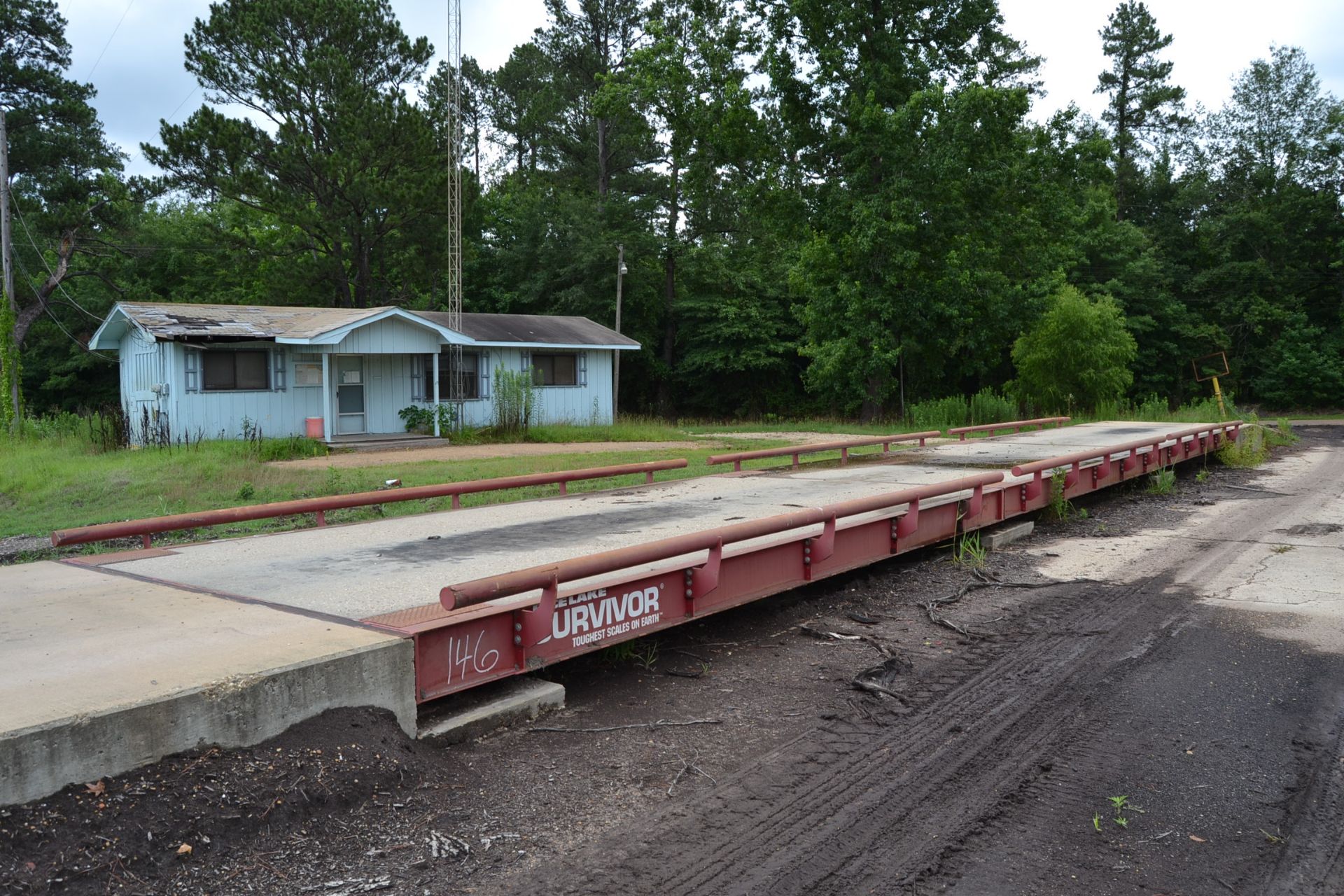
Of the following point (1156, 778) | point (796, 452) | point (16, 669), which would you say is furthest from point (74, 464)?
point (1156, 778)

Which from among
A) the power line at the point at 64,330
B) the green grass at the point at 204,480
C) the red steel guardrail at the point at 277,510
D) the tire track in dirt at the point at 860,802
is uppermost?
the power line at the point at 64,330

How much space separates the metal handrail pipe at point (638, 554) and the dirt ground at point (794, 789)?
718mm

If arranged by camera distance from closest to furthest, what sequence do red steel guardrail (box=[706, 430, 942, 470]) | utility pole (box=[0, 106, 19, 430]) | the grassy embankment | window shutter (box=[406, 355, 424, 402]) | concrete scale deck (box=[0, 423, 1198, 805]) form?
concrete scale deck (box=[0, 423, 1198, 805]) → the grassy embankment → red steel guardrail (box=[706, 430, 942, 470]) → utility pole (box=[0, 106, 19, 430]) → window shutter (box=[406, 355, 424, 402])

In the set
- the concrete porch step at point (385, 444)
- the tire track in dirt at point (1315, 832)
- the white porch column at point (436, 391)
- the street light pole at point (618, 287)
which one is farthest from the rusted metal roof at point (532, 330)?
the tire track in dirt at point (1315, 832)

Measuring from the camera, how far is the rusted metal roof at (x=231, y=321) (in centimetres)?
2277

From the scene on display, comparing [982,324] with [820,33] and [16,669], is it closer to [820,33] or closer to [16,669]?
[820,33]

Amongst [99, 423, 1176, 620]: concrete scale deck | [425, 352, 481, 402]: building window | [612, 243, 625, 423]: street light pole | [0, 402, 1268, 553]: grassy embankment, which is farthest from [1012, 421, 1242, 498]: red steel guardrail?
[612, 243, 625, 423]: street light pole

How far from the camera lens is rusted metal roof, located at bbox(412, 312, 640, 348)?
28.0 meters

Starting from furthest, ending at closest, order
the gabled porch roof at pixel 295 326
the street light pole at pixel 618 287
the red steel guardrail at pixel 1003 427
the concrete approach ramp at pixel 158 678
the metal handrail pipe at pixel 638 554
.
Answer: the street light pole at pixel 618 287 < the gabled porch roof at pixel 295 326 < the red steel guardrail at pixel 1003 427 < the metal handrail pipe at pixel 638 554 < the concrete approach ramp at pixel 158 678

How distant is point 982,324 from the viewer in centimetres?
2959

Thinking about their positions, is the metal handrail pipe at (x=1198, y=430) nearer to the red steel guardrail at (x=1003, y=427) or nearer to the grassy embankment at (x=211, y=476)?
the red steel guardrail at (x=1003, y=427)

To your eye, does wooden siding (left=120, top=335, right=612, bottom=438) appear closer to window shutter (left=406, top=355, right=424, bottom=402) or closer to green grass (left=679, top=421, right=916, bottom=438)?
window shutter (left=406, top=355, right=424, bottom=402)

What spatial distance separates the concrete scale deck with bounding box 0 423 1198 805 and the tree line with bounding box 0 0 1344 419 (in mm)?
20723

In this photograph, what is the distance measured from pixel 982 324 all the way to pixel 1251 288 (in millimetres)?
24679
